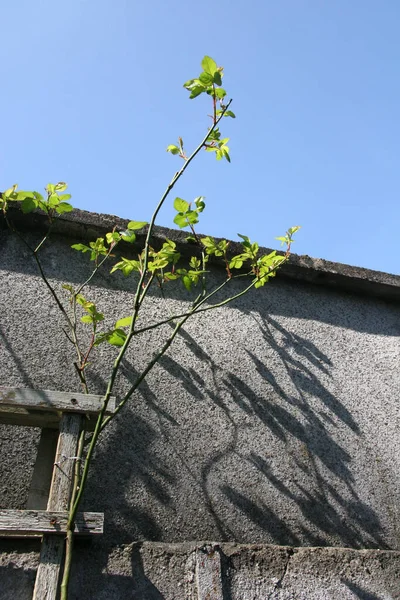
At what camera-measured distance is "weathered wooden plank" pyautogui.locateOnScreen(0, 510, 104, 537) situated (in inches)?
58.4

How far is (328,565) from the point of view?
186 centimetres

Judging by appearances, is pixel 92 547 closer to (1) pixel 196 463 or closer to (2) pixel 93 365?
(1) pixel 196 463

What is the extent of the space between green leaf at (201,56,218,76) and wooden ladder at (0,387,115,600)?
1.29 m

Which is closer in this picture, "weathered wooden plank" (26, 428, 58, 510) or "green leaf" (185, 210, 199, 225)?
"weathered wooden plank" (26, 428, 58, 510)

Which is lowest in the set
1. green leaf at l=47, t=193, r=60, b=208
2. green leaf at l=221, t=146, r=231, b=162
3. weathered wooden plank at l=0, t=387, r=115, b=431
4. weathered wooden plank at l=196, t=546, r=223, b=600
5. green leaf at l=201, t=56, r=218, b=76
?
weathered wooden plank at l=196, t=546, r=223, b=600

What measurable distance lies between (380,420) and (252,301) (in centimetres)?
87

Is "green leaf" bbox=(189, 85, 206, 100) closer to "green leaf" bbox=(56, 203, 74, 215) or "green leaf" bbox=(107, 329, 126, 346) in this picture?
"green leaf" bbox=(56, 203, 74, 215)

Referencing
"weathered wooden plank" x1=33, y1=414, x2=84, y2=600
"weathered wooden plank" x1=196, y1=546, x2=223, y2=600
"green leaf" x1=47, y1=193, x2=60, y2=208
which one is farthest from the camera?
"green leaf" x1=47, y1=193, x2=60, y2=208

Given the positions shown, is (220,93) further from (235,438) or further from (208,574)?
(208,574)

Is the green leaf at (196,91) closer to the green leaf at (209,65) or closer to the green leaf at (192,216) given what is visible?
the green leaf at (209,65)

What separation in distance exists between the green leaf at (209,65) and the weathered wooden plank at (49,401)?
1.29 metres

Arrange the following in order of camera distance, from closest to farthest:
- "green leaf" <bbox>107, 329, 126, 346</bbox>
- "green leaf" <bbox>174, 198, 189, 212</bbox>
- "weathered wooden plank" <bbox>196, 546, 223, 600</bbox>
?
"weathered wooden plank" <bbox>196, 546, 223, 600</bbox>, "green leaf" <bbox>107, 329, 126, 346</bbox>, "green leaf" <bbox>174, 198, 189, 212</bbox>

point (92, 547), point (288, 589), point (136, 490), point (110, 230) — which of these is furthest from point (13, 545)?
point (110, 230)

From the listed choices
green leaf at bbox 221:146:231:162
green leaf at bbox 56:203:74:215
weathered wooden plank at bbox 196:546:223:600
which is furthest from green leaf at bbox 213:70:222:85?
weathered wooden plank at bbox 196:546:223:600
